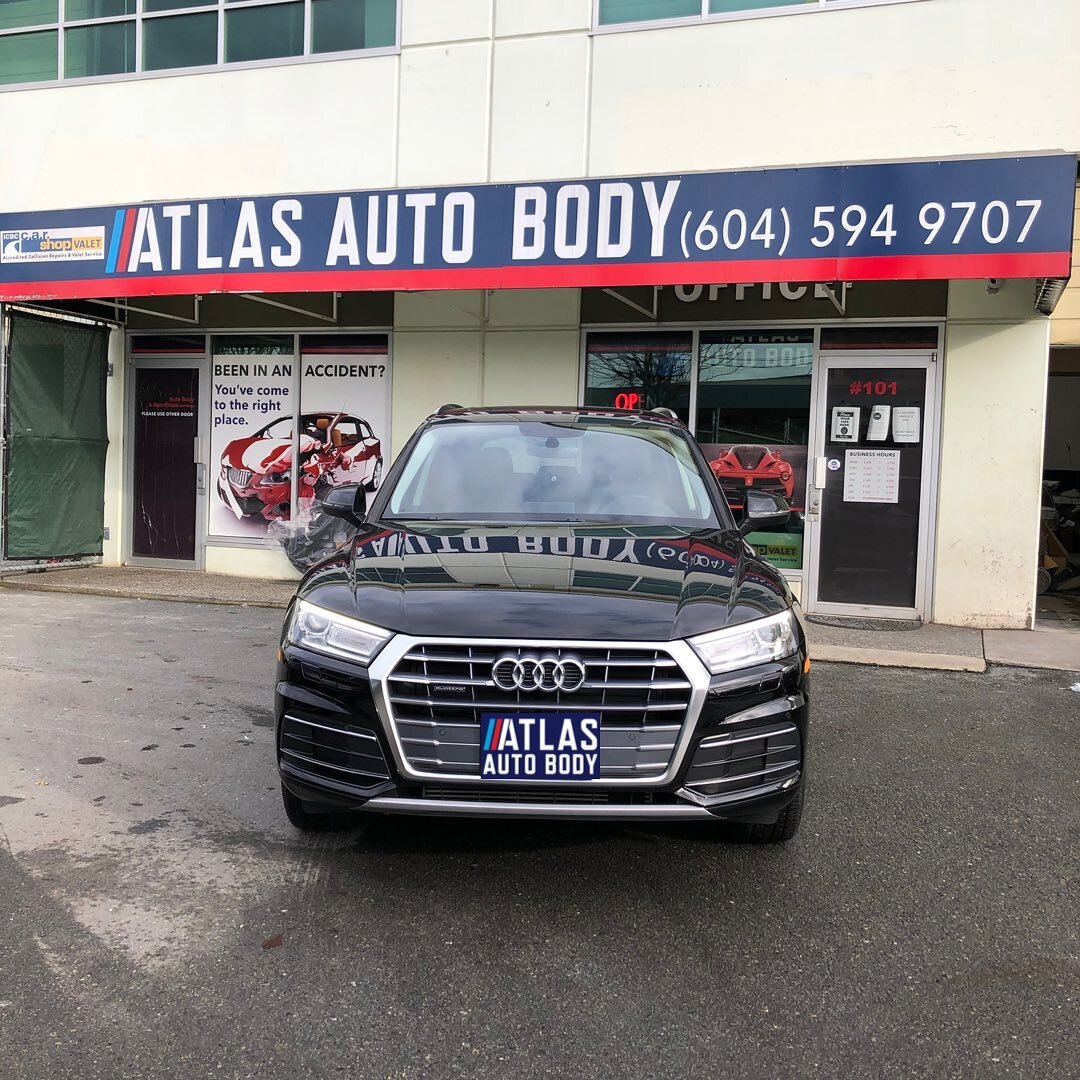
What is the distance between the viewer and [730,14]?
9.12 metres

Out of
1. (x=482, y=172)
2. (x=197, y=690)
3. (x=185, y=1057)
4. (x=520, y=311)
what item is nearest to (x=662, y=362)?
(x=520, y=311)

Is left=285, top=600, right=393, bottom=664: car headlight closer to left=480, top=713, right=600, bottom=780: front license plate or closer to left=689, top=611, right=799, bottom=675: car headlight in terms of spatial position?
left=480, top=713, right=600, bottom=780: front license plate

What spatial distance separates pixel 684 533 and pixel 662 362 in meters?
6.03

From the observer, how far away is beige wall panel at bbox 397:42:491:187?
9.79 m

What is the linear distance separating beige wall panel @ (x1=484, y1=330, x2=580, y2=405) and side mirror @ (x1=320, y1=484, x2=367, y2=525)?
218 inches

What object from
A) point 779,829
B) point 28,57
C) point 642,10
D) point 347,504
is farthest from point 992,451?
point 28,57

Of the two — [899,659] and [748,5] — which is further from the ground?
[748,5]

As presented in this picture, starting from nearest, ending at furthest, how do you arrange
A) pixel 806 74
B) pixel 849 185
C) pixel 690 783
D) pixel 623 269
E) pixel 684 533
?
pixel 690 783
pixel 684 533
pixel 849 185
pixel 623 269
pixel 806 74

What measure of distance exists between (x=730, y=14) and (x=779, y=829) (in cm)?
831

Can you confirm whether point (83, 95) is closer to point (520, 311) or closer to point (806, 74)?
point (520, 311)

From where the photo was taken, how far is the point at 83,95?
36.7ft

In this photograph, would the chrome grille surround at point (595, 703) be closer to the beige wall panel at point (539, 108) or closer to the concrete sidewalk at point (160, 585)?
the concrete sidewalk at point (160, 585)

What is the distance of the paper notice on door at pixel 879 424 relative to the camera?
9.02 meters

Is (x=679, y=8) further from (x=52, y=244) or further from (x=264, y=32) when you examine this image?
(x=52, y=244)
